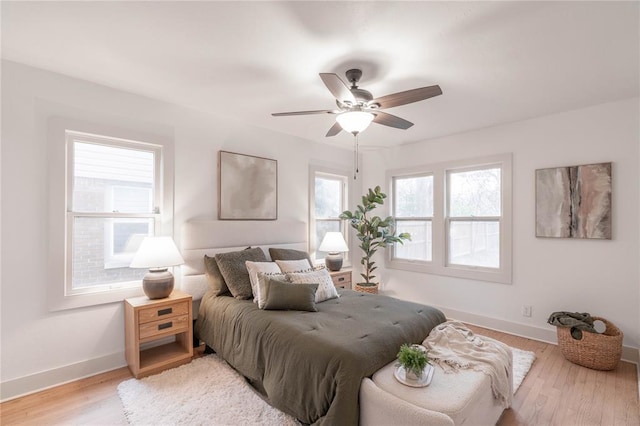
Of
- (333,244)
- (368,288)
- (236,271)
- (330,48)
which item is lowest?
(368,288)

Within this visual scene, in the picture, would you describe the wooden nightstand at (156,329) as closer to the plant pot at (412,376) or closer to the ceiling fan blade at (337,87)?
the plant pot at (412,376)

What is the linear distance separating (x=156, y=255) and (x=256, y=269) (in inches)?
34.6

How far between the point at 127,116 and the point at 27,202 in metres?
1.07

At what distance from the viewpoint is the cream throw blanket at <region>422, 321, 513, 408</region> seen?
184cm

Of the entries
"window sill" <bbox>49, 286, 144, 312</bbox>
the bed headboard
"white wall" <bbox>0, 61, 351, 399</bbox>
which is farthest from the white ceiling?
"window sill" <bbox>49, 286, 144, 312</bbox>

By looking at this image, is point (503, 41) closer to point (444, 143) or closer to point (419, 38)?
point (419, 38)

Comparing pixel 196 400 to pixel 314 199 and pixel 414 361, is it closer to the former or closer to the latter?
pixel 414 361

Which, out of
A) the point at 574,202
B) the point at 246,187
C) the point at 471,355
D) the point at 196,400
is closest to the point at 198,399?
the point at 196,400

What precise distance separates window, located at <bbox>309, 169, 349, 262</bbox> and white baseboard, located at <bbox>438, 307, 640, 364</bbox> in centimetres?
190

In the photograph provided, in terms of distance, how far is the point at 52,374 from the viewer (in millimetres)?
2363

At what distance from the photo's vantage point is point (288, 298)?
2.45 m

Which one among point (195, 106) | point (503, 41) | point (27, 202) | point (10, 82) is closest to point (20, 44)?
point (10, 82)

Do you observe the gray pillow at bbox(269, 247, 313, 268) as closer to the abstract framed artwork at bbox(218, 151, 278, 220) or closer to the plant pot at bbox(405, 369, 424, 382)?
the abstract framed artwork at bbox(218, 151, 278, 220)

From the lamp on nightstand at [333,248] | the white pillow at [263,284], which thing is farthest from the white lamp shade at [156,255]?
the lamp on nightstand at [333,248]
